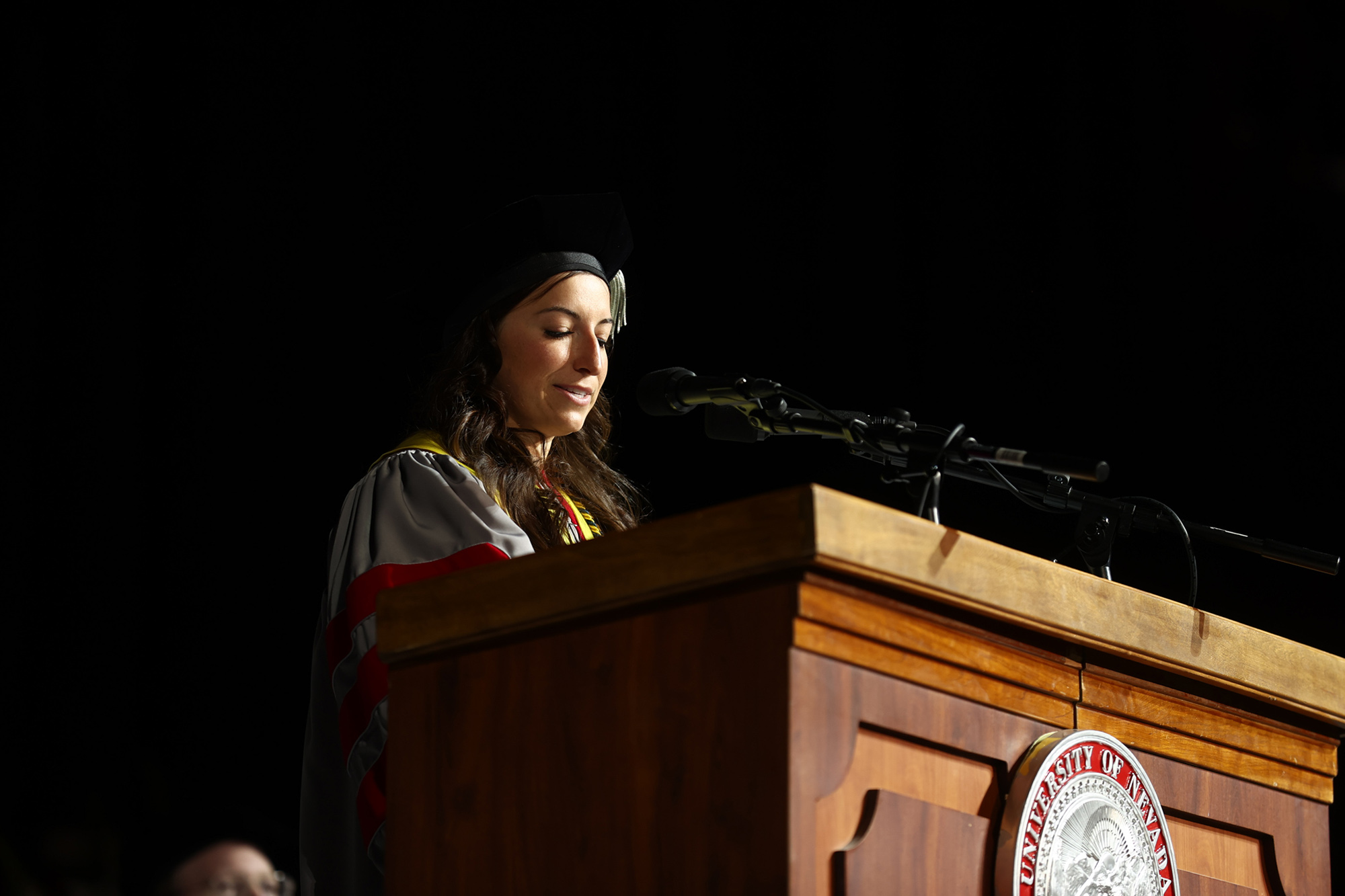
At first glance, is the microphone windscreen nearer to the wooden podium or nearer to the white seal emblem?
the wooden podium

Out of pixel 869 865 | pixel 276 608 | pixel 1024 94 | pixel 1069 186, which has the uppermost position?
pixel 1024 94

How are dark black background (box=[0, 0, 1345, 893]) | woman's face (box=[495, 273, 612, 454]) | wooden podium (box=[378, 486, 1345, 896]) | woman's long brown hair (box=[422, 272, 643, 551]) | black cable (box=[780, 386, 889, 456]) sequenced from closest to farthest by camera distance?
wooden podium (box=[378, 486, 1345, 896])
black cable (box=[780, 386, 889, 456])
woman's long brown hair (box=[422, 272, 643, 551])
woman's face (box=[495, 273, 612, 454])
dark black background (box=[0, 0, 1345, 893])

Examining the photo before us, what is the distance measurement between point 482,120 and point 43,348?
1231 mm

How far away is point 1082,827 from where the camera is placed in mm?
1224

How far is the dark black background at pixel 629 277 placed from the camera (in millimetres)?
2840

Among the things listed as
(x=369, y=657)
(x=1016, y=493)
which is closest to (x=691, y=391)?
(x=1016, y=493)

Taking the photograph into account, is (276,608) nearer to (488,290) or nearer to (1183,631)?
(488,290)

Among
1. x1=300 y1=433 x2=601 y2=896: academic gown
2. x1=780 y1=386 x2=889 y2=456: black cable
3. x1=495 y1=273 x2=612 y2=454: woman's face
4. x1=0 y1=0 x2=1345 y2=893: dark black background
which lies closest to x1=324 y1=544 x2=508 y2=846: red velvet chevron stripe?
x1=300 y1=433 x2=601 y2=896: academic gown

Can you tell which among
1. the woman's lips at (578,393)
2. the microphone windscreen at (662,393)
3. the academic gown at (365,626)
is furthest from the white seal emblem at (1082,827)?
the woman's lips at (578,393)

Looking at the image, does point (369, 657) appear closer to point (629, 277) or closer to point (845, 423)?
point (845, 423)

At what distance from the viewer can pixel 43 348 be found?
9.43 ft

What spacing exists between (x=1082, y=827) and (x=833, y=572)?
0.35m

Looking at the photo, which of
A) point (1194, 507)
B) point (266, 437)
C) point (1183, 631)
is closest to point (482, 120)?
point (266, 437)

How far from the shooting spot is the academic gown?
5.74ft
